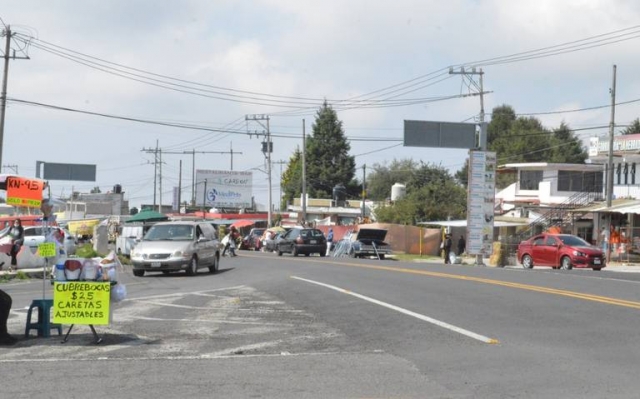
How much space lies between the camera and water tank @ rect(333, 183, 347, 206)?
105 metres

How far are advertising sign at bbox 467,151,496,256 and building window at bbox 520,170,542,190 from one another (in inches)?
1019

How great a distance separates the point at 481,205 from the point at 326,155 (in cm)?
6778

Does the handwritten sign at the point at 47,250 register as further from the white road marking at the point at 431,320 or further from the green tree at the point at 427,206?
the green tree at the point at 427,206

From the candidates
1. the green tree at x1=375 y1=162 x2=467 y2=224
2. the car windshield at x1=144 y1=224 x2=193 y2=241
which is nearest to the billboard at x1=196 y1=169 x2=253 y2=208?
the green tree at x1=375 y1=162 x2=467 y2=224

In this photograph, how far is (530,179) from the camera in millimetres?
69500

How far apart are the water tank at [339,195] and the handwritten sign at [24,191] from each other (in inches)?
3532

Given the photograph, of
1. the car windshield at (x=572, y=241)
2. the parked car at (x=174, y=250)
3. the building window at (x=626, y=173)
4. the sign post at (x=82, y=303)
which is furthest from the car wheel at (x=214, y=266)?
the building window at (x=626, y=173)

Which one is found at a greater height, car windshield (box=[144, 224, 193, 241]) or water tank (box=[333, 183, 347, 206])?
water tank (box=[333, 183, 347, 206])

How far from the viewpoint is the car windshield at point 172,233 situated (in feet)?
92.7

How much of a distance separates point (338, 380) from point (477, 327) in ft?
15.0

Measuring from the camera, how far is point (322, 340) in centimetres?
1202

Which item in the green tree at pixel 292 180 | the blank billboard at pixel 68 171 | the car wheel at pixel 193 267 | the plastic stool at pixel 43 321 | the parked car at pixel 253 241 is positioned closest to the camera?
the plastic stool at pixel 43 321

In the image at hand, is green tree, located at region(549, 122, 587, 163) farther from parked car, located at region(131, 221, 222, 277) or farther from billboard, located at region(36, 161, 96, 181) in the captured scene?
parked car, located at region(131, 221, 222, 277)

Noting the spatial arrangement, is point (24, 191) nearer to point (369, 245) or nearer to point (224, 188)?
point (369, 245)
